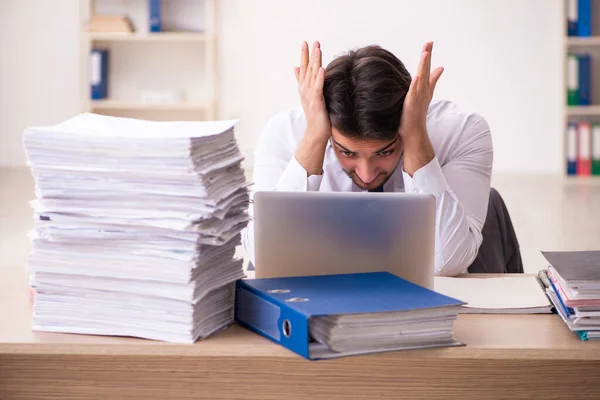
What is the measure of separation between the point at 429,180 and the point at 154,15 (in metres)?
4.76

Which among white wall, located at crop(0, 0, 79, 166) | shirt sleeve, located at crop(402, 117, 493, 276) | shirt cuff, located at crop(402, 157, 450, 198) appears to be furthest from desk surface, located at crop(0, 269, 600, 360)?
white wall, located at crop(0, 0, 79, 166)

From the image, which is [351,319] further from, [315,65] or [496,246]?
[496,246]

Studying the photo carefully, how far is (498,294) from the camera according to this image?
143cm

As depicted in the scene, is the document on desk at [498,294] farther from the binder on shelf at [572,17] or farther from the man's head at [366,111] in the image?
the binder on shelf at [572,17]

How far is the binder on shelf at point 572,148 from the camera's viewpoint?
20.6 feet

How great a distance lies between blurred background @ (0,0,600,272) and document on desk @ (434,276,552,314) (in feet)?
16.1

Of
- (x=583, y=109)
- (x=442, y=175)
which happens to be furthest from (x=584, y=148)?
(x=442, y=175)

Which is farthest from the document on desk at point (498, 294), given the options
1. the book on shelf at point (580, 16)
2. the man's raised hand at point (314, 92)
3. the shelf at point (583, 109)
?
the book on shelf at point (580, 16)

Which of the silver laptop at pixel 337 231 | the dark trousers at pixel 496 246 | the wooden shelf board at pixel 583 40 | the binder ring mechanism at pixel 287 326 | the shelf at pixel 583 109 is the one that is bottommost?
the dark trousers at pixel 496 246

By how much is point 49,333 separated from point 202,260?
0.22 m

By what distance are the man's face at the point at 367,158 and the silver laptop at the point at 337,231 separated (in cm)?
62

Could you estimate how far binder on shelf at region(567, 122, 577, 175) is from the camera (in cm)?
627

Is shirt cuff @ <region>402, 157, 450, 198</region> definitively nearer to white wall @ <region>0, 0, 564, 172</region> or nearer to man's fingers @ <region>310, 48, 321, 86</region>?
man's fingers @ <region>310, 48, 321, 86</region>

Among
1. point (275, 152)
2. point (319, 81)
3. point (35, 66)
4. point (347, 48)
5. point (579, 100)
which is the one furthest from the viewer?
point (35, 66)
